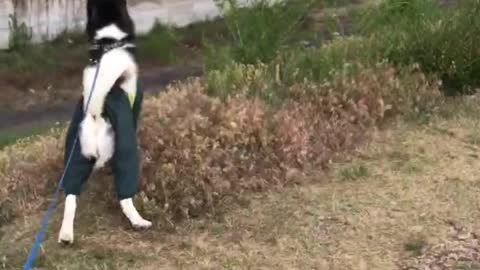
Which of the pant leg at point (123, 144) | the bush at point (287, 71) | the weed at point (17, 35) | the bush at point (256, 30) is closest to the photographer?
the pant leg at point (123, 144)

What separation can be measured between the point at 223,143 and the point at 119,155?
3.28 ft

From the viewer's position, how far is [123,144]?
4.50 m

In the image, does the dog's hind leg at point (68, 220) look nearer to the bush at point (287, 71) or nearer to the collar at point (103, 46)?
the collar at point (103, 46)

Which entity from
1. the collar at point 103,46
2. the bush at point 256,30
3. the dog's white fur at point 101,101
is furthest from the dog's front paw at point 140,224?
the bush at point 256,30

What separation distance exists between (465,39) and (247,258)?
11.1 feet

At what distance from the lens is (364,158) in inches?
232

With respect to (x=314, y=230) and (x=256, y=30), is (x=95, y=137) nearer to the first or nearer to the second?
(x=314, y=230)

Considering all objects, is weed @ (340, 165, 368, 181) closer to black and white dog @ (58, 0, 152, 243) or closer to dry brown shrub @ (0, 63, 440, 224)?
dry brown shrub @ (0, 63, 440, 224)

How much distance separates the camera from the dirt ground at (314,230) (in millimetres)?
4531

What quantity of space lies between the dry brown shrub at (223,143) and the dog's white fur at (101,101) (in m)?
0.43

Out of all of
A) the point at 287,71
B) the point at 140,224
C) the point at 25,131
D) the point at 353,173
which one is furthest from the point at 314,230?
the point at 25,131

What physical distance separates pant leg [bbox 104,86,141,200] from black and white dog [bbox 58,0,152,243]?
35 millimetres

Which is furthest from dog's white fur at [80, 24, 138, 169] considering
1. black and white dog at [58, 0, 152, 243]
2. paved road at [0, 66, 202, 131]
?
paved road at [0, 66, 202, 131]

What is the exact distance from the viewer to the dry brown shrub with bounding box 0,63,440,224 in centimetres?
499
